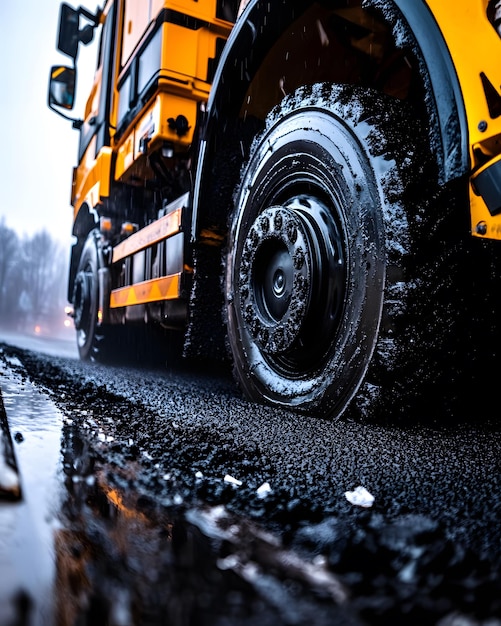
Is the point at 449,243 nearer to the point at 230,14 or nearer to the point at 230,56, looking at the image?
the point at 230,56

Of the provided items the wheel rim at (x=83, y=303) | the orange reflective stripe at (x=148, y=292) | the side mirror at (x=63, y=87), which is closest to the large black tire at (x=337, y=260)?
the orange reflective stripe at (x=148, y=292)

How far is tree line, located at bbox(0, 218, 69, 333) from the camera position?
138 ft

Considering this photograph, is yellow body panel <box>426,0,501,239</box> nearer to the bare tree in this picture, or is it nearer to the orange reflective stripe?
the orange reflective stripe

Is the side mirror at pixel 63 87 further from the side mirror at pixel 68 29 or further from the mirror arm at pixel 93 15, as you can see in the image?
the mirror arm at pixel 93 15

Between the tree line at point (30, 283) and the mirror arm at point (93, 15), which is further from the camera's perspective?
the tree line at point (30, 283)

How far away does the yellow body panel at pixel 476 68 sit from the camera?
1009 mm

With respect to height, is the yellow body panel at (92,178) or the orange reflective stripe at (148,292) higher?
the yellow body panel at (92,178)

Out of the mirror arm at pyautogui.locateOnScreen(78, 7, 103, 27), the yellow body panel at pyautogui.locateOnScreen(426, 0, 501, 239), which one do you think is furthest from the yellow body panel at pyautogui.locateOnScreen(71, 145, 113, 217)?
the yellow body panel at pyautogui.locateOnScreen(426, 0, 501, 239)

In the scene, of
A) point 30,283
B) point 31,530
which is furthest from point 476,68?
point 30,283

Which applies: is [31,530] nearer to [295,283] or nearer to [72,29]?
[295,283]

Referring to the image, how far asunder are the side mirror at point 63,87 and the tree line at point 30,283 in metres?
37.1

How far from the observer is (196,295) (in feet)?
7.41

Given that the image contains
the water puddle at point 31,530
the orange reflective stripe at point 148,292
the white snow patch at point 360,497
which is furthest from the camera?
the orange reflective stripe at point 148,292

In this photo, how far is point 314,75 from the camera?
1935 millimetres
